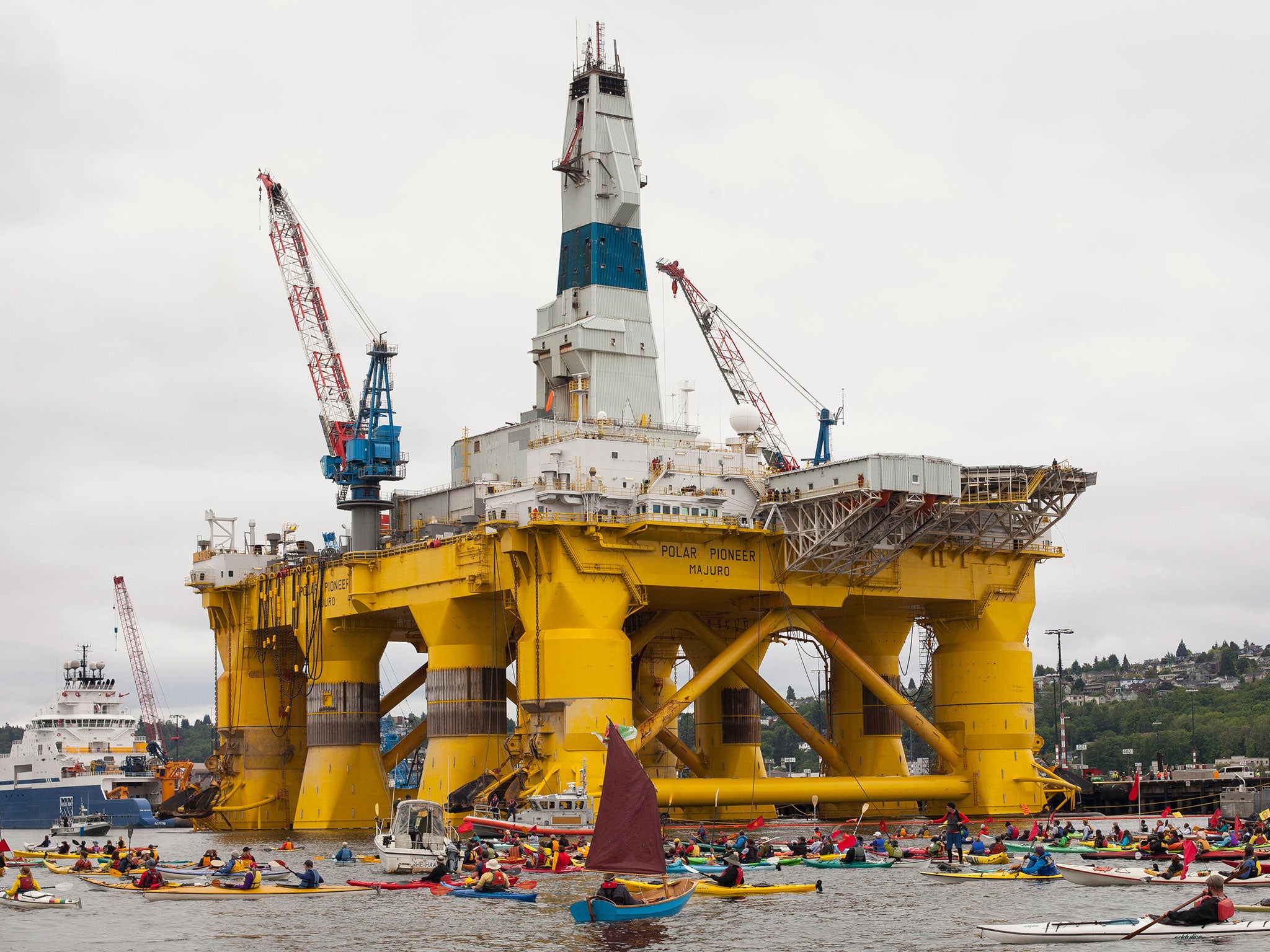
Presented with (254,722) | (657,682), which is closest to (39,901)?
(254,722)

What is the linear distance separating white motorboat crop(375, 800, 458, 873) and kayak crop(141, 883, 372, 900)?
296 cm

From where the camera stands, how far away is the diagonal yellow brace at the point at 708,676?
2970 inches

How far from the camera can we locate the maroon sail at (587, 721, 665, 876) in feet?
160

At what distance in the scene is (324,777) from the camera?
289 feet

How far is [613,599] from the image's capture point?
7300 centimetres

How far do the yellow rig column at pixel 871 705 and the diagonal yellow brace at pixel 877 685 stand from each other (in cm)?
353

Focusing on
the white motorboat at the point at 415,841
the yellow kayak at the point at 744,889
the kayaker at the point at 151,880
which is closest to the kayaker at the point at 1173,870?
the yellow kayak at the point at 744,889

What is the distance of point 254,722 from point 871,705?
113ft

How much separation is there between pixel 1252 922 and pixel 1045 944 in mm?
5277

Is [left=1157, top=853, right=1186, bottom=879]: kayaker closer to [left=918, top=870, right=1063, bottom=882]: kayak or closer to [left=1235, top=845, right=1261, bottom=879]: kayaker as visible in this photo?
[left=1235, top=845, right=1261, bottom=879]: kayaker

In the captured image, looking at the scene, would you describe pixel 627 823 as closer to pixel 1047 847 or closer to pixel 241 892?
pixel 241 892

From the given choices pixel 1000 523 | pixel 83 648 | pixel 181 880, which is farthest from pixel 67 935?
pixel 83 648

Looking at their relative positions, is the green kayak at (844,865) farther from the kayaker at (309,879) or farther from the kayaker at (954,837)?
the kayaker at (309,879)

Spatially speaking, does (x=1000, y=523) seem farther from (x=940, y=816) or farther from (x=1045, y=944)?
(x=1045, y=944)
